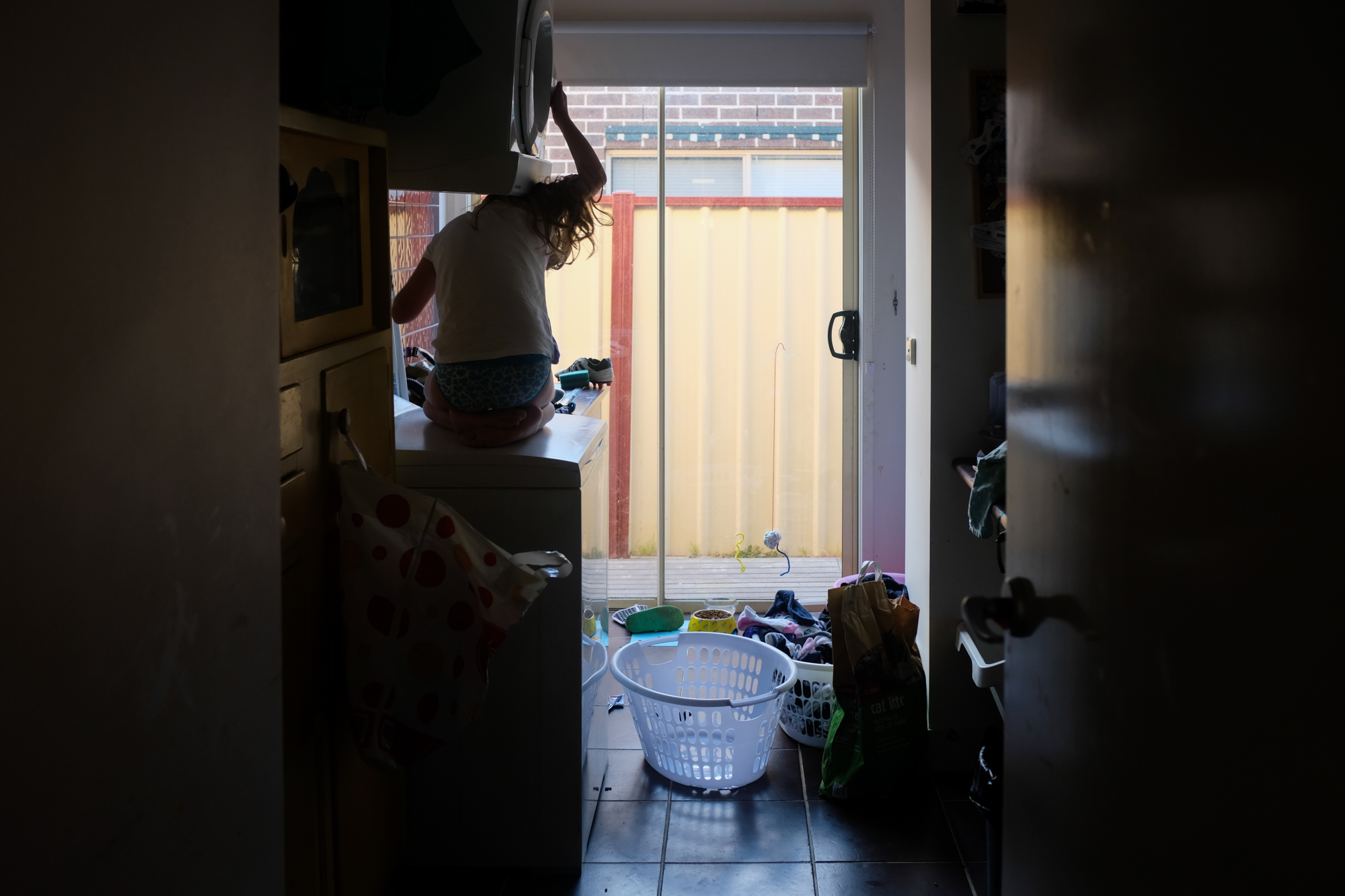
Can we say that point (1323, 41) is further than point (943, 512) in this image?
No

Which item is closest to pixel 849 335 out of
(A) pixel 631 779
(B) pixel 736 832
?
(A) pixel 631 779

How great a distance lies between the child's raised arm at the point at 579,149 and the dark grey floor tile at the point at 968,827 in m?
1.77

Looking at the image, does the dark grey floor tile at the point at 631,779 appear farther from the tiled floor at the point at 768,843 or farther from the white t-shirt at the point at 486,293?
the white t-shirt at the point at 486,293

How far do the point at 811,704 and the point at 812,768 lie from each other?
0.17 meters

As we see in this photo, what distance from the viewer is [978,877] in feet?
7.22

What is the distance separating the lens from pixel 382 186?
191 centimetres

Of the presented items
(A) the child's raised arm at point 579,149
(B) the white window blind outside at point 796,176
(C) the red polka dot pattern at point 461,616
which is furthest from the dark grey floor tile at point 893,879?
(B) the white window blind outside at point 796,176

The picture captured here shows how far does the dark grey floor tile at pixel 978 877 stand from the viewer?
7.05 ft

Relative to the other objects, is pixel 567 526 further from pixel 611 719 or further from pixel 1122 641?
pixel 1122 641

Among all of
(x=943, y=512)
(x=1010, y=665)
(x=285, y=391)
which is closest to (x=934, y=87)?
(x=943, y=512)

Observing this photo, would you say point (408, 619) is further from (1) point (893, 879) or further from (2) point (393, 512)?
(1) point (893, 879)

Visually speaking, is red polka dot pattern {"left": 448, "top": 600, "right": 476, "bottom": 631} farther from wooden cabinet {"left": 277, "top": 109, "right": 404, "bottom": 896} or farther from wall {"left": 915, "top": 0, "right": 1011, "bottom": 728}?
wall {"left": 915, "top": 0, "right": 1011, "bottom": 728}

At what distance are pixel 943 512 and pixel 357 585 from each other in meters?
1.53

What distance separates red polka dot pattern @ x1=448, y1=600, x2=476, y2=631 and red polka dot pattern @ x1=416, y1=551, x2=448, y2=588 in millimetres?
48
